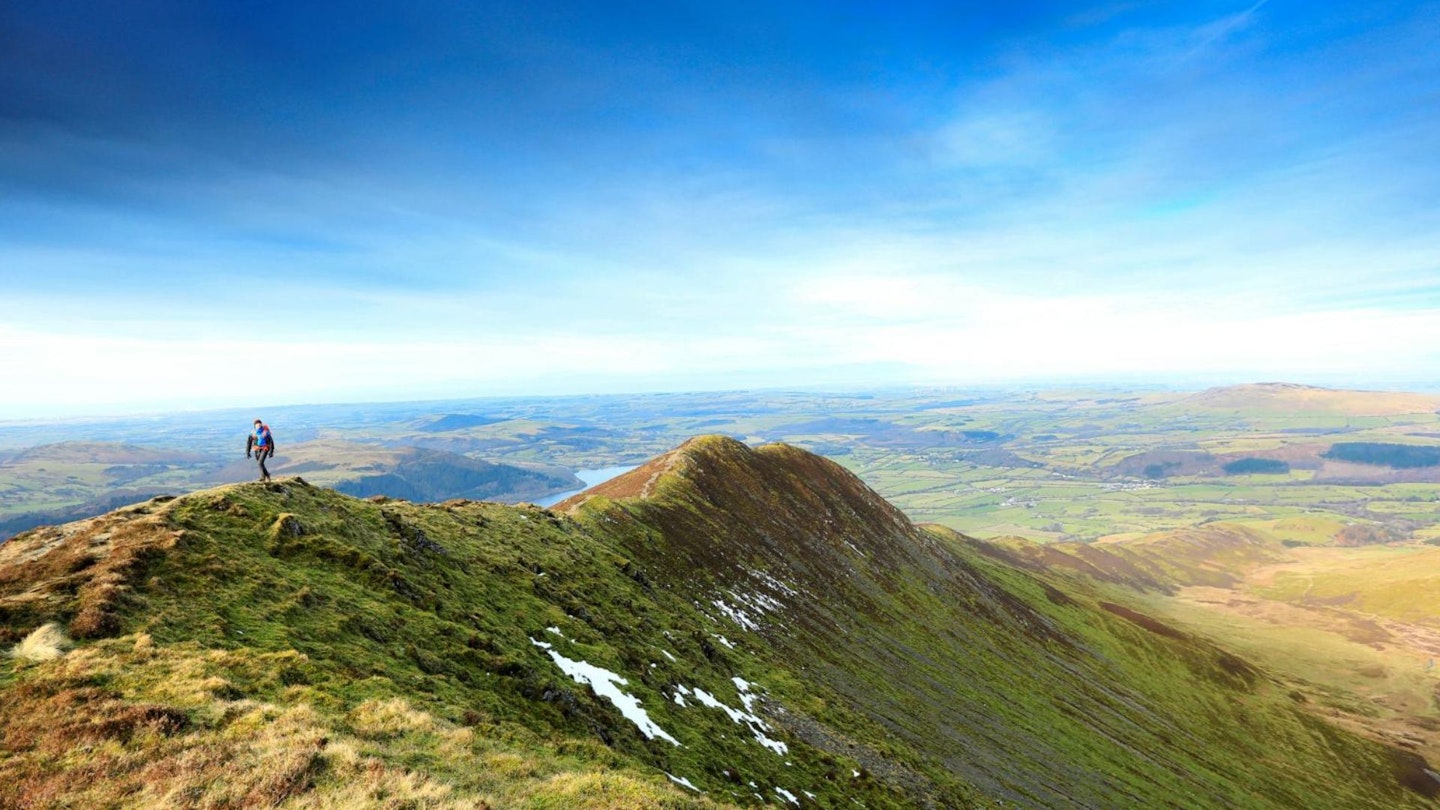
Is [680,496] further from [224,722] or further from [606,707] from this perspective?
[224,722]

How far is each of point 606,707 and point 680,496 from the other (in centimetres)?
6109

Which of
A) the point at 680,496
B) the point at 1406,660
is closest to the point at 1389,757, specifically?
the point at 1406,660

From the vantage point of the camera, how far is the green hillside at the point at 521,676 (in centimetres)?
1620

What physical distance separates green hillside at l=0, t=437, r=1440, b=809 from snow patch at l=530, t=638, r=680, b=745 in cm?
19

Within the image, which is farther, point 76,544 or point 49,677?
point 76,544

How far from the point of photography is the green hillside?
16.2 m

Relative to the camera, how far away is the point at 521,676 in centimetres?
2830

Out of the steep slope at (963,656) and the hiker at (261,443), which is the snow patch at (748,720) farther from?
the hiker at (261,443)

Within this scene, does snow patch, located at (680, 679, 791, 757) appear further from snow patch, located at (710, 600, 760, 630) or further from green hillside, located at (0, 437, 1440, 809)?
snow patch, located at (710, 600, 760, 630)

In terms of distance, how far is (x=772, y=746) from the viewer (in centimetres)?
3772

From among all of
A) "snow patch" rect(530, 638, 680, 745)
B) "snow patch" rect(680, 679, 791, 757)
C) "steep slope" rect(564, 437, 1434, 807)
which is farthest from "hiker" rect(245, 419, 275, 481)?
"steep slope" rect(564, 437, 1434, 807)

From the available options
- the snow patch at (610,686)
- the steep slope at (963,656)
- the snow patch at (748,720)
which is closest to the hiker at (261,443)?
the snow patch at (610,686)

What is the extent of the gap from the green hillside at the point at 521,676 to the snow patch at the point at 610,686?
0.62ft

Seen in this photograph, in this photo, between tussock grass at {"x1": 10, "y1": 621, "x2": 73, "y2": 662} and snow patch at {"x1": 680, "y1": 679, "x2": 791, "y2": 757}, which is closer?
tussock grass at {"x1": 10, "y1": 621, "x2": 73, "y2": 662}
